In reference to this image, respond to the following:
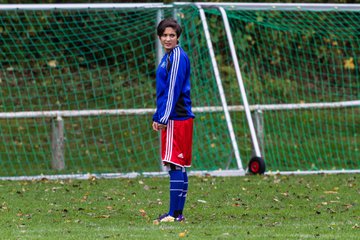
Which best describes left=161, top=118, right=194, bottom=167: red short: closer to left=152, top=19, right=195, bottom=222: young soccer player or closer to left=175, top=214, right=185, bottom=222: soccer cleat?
left=152, top=19, right=195, bottom=222: young soccer player

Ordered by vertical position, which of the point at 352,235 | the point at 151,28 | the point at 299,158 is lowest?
the point at 299,158

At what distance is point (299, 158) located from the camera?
15477 mm

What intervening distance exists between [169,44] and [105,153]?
7.01m

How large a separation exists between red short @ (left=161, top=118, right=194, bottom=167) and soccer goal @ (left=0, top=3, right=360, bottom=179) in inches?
171

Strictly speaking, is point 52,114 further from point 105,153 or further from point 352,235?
point 352,235

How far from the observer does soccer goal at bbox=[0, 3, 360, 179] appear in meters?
13.9

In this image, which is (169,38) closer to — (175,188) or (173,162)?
(173,162)

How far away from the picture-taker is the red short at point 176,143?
8.41 m

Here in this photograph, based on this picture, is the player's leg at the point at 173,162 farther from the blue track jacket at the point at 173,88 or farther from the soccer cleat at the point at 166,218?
the blue track jacket at the point at 173,88

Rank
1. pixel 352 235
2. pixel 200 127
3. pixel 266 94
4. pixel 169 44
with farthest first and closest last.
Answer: pixel 266 94
pixel 200 127
pixel 169 44
pixel 352 235

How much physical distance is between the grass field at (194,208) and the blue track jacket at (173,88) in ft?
2.97

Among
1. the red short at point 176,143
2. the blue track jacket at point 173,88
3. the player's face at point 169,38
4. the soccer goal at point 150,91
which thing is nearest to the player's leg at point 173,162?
the red short at point 176,143

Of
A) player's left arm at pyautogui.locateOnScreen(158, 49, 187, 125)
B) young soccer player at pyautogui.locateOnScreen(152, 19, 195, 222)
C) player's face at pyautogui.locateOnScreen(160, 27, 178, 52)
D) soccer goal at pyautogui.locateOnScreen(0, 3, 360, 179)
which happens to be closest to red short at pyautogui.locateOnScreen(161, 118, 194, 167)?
young soccer player at pyautogui.locateOnScreen(152, 19, 195, 222)

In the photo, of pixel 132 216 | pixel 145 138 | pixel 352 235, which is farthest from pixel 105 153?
pixel 352 235
